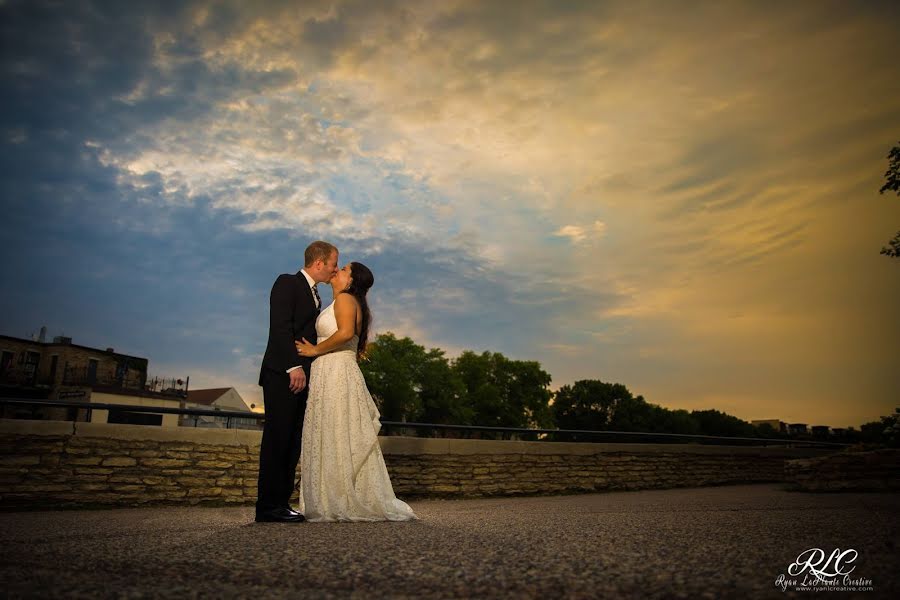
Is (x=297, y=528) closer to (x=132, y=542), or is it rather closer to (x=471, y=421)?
(x=132, y=542)

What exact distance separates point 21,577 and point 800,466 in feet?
37.1

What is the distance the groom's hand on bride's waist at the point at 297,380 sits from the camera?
4359 mm

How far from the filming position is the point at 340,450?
4.57 metres

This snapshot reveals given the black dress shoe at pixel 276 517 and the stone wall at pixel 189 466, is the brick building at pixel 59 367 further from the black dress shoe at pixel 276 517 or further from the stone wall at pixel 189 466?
the black dress shoe at pixel 276 517

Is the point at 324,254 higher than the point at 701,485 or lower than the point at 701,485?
higher

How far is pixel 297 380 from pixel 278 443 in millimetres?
518

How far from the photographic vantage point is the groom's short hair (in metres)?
4.81

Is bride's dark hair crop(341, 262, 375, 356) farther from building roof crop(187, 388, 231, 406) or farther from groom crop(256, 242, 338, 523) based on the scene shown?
building roof crop(187, 388, 231, 406)

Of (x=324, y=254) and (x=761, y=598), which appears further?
(x=324, y=254)

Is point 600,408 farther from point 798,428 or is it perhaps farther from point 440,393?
point 798,428

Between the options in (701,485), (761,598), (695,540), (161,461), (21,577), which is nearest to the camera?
(761,598)

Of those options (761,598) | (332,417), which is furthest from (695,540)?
(332,417)

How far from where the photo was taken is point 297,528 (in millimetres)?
3729

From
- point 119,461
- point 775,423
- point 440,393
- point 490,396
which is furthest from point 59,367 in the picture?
point 775,423
